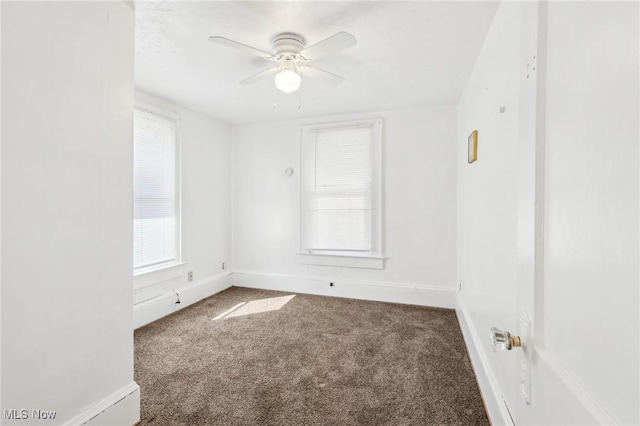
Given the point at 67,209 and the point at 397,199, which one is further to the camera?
the point at 397,199

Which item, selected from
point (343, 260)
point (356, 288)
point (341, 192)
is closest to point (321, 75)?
point (341, 192)

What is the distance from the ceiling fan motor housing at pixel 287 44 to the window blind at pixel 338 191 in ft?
6.14

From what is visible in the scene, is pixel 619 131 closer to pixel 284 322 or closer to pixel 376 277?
pixel 284 322

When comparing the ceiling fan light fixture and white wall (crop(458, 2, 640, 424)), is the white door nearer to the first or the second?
white wall (crop(458, 2, 640, 424))

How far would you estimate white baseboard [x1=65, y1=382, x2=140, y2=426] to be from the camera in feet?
4.49

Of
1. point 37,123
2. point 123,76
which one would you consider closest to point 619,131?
point 37,123

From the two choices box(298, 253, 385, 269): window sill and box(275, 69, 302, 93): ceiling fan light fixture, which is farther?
box(298, 253, 385, 269): window sill

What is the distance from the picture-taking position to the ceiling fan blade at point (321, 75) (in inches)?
90.0

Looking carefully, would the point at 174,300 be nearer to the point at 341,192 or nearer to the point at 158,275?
the point at 158,275

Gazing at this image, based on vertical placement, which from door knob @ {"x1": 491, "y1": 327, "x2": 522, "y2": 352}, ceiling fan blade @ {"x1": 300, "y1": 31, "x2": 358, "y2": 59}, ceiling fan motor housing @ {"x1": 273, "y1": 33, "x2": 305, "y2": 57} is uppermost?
ceiling fan motor housing @ {"x1": 273, "y1": 33, "x2": 305, "y2": 57}

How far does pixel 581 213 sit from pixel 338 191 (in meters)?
3.41

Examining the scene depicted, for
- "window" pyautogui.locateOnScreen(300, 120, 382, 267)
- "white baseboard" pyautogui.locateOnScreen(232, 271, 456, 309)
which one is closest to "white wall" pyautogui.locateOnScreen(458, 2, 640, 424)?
"white baseboard" pyautogui.locateOnScreen(232, 271, 456, 309)

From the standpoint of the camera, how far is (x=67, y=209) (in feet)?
4.30

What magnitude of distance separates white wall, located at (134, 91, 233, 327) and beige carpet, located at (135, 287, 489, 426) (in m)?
0.36
